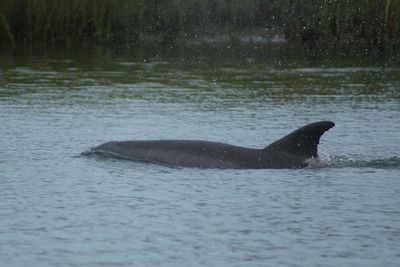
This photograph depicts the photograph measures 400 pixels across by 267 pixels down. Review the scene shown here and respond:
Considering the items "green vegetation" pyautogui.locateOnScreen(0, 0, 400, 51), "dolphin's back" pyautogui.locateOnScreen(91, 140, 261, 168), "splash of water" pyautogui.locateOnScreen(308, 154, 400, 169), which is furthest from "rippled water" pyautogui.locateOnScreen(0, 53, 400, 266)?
"green vegetation" pyautogui.locateOnScreen(0, 0, 400, 51)

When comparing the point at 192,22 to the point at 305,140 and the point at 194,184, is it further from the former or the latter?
the point at 194,184

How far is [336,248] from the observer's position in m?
10.6

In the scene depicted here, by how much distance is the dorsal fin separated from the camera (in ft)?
47.4

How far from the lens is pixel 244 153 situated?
14.7 meters

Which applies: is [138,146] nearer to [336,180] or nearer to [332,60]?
[336,180]

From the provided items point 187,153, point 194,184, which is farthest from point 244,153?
point 194,184

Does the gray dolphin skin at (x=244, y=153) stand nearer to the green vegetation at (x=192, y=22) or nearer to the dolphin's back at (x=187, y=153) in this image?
the dolphin's back at (x=187, y=153)

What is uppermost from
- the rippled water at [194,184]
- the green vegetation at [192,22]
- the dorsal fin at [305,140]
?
the green vegetation at [192,22]

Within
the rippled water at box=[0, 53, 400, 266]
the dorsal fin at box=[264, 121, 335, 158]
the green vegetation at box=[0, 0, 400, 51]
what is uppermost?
the green vegetation at box=[0, 0, 400, 51]

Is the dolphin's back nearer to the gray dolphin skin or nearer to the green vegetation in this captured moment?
the gray dolphin skin

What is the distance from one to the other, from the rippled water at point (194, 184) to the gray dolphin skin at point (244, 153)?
0.18m

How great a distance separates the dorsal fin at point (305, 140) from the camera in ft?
47.4

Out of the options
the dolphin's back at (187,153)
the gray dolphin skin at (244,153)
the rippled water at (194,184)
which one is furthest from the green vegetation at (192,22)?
the gray dolphin skin at (244,153)

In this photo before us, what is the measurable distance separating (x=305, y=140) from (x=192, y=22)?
78.2ft
